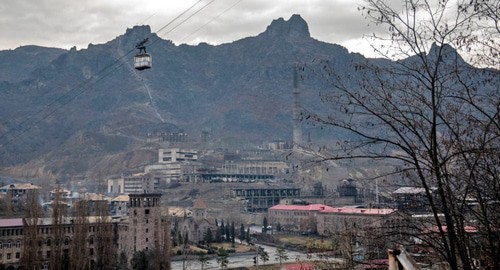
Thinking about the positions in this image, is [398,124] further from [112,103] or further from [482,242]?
[112,103]

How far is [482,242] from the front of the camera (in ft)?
15.6

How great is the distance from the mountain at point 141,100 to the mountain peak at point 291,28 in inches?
12.8

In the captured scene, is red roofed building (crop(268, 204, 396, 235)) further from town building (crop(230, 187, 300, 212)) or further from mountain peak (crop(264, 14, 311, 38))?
mountain peak (crop(264, 14, 311, 38))

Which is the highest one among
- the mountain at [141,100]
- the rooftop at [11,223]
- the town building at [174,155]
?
the mountain at [141,100]

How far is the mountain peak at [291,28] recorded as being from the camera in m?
179

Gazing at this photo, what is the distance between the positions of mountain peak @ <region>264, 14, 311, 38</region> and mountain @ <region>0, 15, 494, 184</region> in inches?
12.8

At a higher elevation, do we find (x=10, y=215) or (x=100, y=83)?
(x=100, y=83)

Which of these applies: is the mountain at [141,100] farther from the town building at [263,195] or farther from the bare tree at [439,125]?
the bare tree at [439,125]

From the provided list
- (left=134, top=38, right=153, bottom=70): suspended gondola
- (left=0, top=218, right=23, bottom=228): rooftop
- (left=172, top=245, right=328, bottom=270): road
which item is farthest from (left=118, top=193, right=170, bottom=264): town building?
(left=134, top=38, right=153, bottom=70): suspended gondola

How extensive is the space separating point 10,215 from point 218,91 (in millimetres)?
140656

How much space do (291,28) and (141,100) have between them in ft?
185

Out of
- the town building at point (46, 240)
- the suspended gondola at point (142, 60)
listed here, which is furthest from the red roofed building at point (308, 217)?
the suspended gondola at point (142, 60)

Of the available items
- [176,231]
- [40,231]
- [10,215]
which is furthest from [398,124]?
[176,231]

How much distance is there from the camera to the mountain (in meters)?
122
